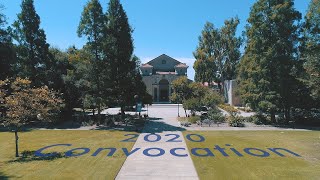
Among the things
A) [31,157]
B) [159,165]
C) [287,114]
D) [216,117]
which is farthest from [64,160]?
[287,114]

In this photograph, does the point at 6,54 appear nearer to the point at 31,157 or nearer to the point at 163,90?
the point at 31,157

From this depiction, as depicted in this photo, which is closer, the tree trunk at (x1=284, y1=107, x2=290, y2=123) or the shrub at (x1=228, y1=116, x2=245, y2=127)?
the shrub at (x1=228, y1=116, x2=245, y2=127)

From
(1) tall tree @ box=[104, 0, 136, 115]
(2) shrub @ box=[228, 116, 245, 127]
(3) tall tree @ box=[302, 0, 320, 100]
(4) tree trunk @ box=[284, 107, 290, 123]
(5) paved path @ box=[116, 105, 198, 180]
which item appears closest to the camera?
(5) paved path @ box=[116, 105, 198, 180]

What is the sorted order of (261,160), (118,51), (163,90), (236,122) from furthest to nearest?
(163,90), (118,51), (236,122), (261,160)

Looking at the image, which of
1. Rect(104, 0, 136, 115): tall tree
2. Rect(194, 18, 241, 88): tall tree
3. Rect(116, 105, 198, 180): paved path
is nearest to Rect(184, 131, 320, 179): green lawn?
Rect(116, 105, 198, 180): paved path

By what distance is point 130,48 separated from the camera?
34688 mm

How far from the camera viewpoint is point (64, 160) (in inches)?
675

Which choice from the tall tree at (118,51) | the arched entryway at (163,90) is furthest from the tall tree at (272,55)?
the arched entryway at (163,90)

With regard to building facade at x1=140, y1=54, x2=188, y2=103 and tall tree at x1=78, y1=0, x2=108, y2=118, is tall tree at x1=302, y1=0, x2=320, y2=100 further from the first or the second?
building facade at x1=140, y1=54, x2=188, y2=103

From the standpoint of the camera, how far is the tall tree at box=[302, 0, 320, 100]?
2953 centimetres

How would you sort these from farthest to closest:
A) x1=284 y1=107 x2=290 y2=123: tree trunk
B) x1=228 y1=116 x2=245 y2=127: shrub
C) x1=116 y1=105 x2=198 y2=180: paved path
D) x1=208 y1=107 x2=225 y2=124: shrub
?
1. x1=208 y1=107 x2=225 y2=124: shrub
2. x1=284 y1=107 x2=290 y2=123: tree trunk
3. x1=228 y1=116 x2=245 y2=127: shrub
4. x1=116 y1=105 x2=198 y2=180: paved path

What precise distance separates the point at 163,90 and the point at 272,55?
4146cm

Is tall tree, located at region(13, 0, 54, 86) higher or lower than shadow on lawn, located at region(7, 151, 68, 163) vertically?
higher

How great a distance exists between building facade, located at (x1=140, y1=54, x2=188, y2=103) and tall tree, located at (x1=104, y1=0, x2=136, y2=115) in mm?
35525
